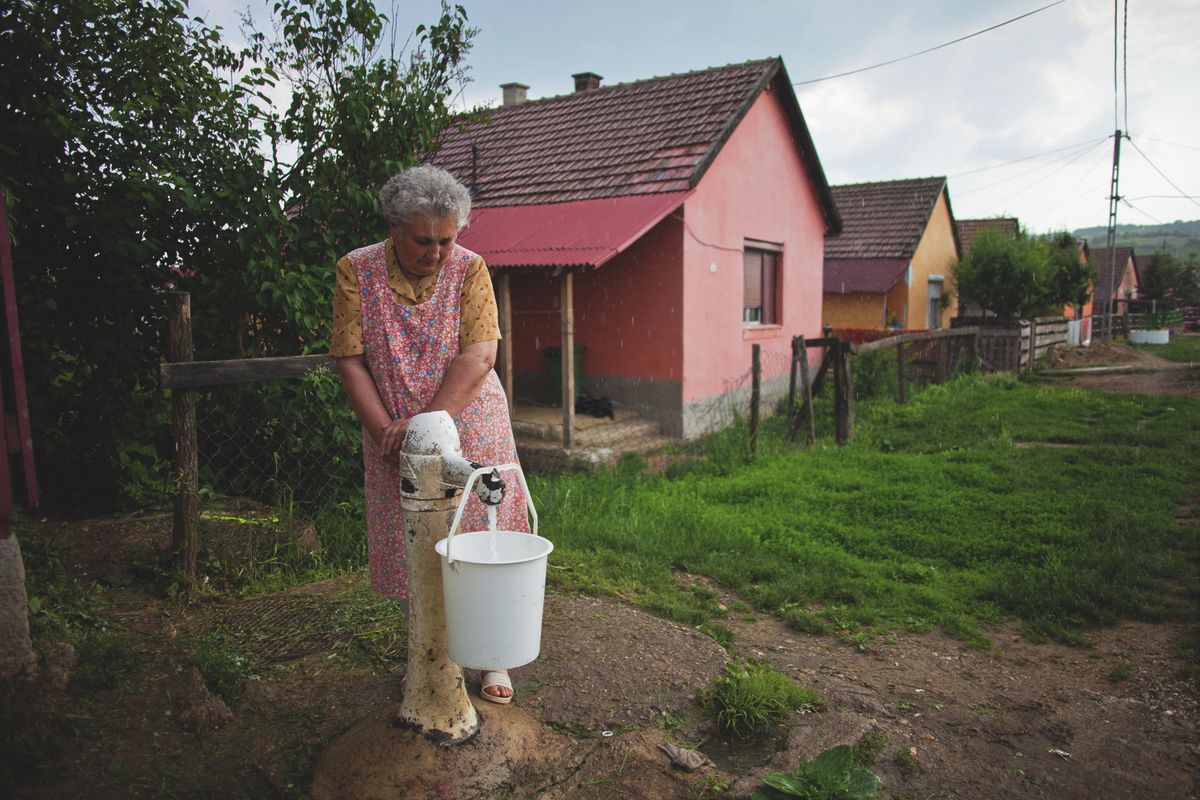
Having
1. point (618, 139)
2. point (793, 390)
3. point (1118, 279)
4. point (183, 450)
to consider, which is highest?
point (618, 139)

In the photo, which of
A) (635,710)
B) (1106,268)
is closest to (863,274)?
(635,710)

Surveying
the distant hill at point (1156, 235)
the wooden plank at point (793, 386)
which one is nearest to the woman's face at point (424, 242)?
the wooden plank at point (793, 386)

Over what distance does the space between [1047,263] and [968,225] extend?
9379mm

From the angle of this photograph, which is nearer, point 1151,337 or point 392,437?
point 392,437

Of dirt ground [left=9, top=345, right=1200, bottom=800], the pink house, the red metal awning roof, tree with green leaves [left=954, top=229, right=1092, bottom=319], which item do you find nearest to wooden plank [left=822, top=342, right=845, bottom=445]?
the pink house

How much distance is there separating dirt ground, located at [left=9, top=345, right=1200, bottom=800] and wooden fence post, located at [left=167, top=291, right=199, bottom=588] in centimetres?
29

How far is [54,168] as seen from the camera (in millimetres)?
4000

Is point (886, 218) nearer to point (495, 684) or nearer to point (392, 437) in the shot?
point (495, 684)

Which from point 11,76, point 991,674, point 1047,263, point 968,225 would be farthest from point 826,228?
point 968,225

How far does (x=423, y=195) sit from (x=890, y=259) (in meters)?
19.1

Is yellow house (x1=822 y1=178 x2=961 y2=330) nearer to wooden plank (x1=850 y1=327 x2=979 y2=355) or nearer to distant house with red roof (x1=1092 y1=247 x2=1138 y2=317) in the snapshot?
wooden plank (x1=850 y1=327 x2=979 y2=355)

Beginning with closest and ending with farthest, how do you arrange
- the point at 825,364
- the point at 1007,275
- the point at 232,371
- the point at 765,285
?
the point at 232,371 → the point at 825,364 → the point at 765,285 → the point at 1007,275

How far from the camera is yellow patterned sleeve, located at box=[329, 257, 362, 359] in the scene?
2645 millimetres

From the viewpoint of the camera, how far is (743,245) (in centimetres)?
1136
